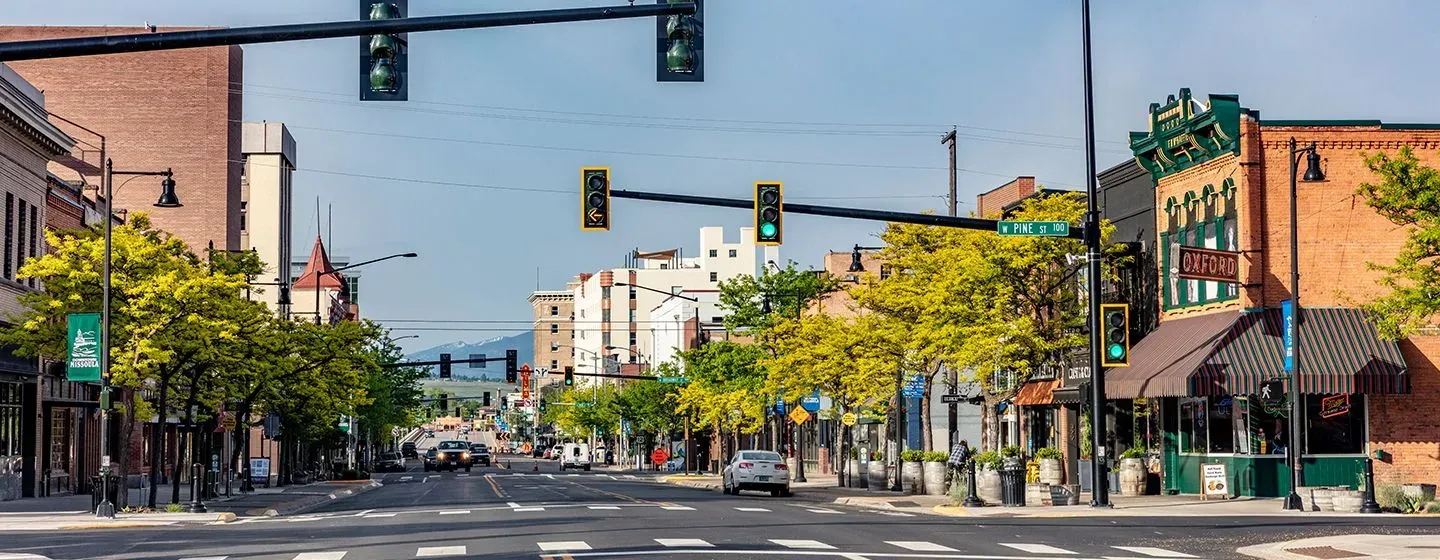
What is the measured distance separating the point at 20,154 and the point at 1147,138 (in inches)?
1231

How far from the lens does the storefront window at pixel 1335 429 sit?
40781mm

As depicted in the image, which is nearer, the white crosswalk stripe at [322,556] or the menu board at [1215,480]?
the white crosswalk stripe at [322,556]

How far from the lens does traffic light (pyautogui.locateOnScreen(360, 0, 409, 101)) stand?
16.9 m

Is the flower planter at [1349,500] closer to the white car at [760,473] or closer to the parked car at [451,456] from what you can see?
the white car at [760,473]

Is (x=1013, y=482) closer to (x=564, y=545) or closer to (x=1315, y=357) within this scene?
(x=1315, y=357)

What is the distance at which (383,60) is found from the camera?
16.9 m

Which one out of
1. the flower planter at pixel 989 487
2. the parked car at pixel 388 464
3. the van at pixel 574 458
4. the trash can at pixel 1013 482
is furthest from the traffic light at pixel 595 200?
the parked car at pixel 388 464

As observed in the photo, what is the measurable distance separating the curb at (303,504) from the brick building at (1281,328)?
2196 cm

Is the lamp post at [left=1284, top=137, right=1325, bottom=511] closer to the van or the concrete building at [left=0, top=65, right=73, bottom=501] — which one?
the concrete building at [left=0, top=65, right=73, bottom=501]

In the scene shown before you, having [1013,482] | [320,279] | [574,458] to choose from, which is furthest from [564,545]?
[320,279]

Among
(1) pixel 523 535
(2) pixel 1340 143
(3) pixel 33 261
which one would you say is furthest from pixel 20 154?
(2) pixel 1340 143

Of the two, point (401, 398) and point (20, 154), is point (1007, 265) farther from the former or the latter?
point (401, 398)

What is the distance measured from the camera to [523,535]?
28.2m

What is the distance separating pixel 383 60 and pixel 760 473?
37345 mm
